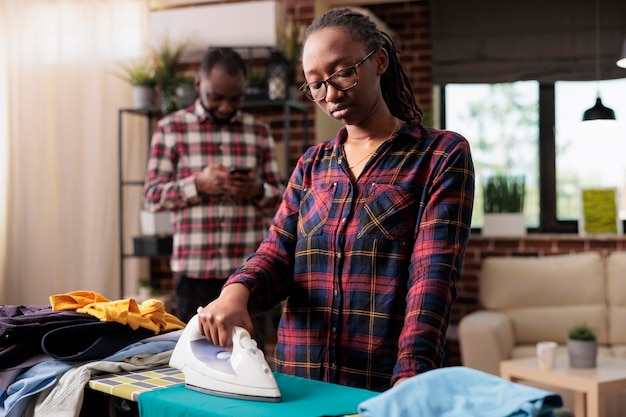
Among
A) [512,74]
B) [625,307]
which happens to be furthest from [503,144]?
[625,307]

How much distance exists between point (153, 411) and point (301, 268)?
17.8 inches

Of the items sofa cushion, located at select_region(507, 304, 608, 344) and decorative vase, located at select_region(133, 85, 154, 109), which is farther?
sofa cushion, located at select_region(507, 304, 608, 344)

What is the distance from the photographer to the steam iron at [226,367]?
134 centimetres

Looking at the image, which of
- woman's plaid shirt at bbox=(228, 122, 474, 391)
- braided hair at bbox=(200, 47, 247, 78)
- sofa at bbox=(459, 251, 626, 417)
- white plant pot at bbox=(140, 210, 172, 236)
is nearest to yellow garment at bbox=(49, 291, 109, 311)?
woman's plaid shirt at bbox=(228, 122, 474, 391)

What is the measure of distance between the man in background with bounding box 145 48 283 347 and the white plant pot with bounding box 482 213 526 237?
7.72 feet

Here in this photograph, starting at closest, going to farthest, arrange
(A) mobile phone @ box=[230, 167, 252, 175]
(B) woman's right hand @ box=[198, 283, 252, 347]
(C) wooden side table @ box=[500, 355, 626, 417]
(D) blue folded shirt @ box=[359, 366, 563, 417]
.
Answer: (D) blue folded shirt @ box=[359, 366, 563, 417]
(B) woman's right hand @ box=[198, 283, 252, 347]
(A) mobile phone @ box=[230, 167, 252, 175]
(C) wooden side table @ box=[500, 355, 626, 417]

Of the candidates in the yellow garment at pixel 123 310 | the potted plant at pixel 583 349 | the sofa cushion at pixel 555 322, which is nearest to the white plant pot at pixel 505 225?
the sofa cushion at pixel 555 322

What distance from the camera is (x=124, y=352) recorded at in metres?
1.63

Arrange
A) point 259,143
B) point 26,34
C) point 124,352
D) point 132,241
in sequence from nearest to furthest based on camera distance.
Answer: point 124,352 → point 259,143 → point 26,34 → point 132,241

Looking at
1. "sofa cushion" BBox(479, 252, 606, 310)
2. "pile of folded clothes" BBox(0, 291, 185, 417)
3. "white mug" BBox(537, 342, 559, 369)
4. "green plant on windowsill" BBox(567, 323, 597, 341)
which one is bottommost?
"white mug" BBox(537, 342, 559, 369)

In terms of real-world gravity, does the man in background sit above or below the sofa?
above

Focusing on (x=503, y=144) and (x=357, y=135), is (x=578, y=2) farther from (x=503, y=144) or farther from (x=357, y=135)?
(x=357, y=135)

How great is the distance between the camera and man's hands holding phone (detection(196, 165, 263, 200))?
3.05 m

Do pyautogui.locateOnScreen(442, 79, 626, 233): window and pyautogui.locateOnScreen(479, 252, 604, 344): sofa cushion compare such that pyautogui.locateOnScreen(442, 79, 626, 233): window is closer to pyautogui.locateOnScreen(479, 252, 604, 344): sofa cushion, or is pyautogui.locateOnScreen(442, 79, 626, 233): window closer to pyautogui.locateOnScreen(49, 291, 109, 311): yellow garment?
pyautogui.locateOnScreen(479, 252, 604, 344): sofa cushion
